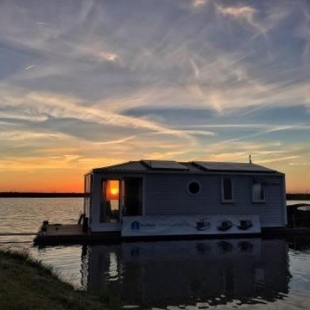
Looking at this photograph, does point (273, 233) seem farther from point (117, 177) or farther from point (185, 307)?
point (185, 307)

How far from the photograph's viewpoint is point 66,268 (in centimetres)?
1492

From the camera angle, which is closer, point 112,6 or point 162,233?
point 112,6

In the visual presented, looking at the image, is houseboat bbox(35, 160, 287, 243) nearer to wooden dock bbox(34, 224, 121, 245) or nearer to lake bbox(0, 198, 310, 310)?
wooden dock bbox(34, 224, 121, 245)

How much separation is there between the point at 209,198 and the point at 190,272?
10.5 meters

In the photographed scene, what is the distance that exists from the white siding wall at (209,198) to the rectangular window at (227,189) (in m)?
0.23

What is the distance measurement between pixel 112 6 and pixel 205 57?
5482mm

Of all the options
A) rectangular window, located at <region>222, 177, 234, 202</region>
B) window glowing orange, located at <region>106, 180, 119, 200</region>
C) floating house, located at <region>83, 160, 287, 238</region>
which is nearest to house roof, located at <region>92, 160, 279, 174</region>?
floating house, located at <region>83, 160, 287, 238</region>

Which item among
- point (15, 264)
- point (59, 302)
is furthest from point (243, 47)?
point (59, 302)

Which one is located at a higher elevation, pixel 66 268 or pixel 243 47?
pixel 243 47

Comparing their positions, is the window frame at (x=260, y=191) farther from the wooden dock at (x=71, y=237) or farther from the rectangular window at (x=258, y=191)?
the wooden dock at (x=71, y=237)

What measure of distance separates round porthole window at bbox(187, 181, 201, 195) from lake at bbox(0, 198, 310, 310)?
303cm

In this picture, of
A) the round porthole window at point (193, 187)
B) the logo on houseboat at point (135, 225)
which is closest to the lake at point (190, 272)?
the logo on houseboat at point (135, 225)

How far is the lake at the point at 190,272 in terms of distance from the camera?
10.9m

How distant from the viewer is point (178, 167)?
24250mm
